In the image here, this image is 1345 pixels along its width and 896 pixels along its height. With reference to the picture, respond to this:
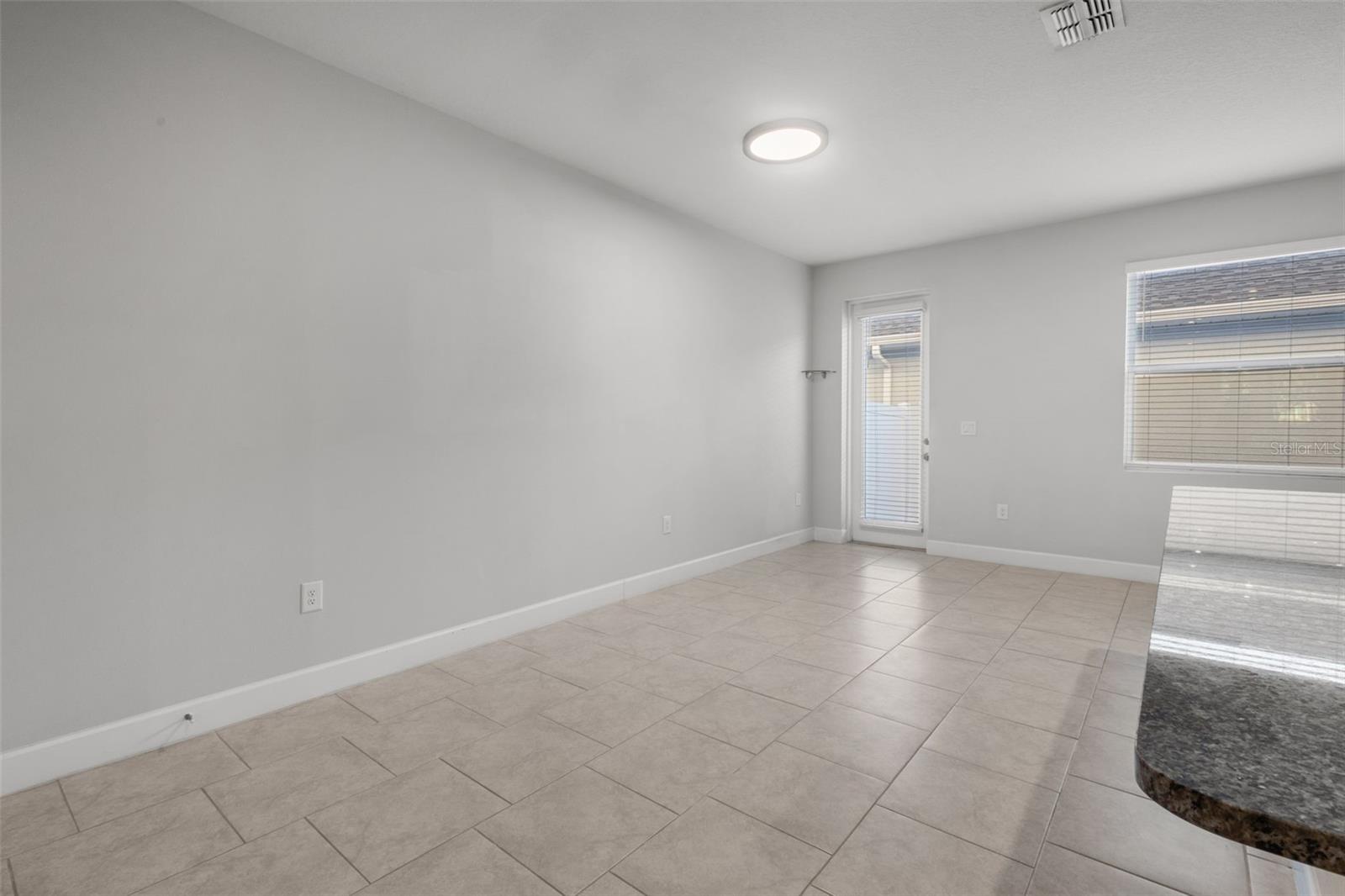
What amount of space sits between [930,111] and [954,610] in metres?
2.69

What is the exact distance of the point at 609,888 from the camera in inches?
60.2

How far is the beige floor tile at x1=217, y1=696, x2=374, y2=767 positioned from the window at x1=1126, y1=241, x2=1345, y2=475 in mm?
4993

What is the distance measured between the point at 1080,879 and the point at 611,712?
1.53m

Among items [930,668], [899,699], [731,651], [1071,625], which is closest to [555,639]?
[731,651]

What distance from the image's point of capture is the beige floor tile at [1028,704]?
A: 236 centimetres

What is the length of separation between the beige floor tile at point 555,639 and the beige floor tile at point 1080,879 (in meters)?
2.10

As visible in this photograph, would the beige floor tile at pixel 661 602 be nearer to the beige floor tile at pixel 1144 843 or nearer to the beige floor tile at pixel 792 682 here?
the beige floor tile at pixel 792 682

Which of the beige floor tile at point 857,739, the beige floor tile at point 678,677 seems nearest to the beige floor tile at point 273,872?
the beige floor tile at point 678,677

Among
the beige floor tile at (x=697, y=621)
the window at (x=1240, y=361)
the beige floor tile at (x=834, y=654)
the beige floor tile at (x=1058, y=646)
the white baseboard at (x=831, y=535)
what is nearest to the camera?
the beige floor tile at (x=834, y=654)

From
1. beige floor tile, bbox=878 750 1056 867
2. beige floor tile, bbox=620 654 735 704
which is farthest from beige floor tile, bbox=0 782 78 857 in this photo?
beige floor tile, bbox=878 750 1056 867

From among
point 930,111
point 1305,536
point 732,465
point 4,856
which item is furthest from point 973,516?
point 4,856

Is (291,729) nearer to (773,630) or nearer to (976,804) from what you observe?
(773,630)

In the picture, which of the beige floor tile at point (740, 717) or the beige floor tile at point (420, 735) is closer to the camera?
the beige floor tile at point (420, 735)

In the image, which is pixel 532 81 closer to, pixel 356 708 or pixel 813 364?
pixel 356 708
